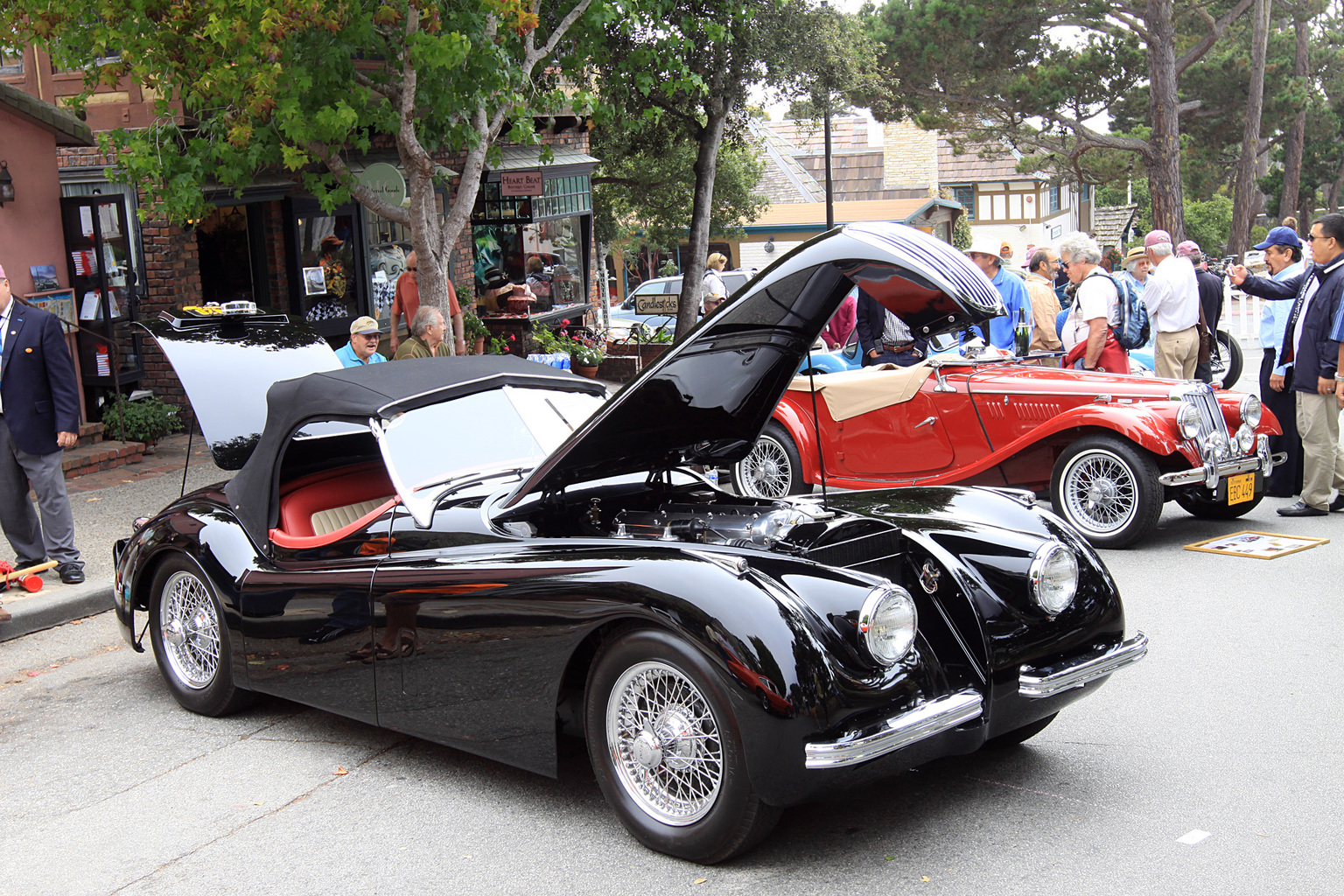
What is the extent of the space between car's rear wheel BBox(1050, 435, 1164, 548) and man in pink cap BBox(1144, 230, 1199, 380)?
10.7 feet

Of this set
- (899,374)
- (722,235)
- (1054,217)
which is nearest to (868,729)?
(899,374)

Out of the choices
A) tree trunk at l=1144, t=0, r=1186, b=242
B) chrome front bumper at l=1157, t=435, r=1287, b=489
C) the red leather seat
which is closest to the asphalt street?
the red leather seat

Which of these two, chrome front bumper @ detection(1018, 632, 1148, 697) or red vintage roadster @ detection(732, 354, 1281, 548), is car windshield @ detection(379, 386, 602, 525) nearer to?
chrome front bumper @ detection(1018, 632, 1148, 697)

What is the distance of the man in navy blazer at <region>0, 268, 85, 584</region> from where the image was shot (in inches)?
282

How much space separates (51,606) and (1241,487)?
7.74m

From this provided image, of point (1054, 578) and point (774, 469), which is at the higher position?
point (1054, 578)

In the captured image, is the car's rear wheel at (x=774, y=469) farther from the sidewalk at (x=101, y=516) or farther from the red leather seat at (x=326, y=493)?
the sidewalk at (x=101, y=516)

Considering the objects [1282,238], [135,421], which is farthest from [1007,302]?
[135,421]

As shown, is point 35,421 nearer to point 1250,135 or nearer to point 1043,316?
point 1043,316

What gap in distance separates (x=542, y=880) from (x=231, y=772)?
173 centimetres

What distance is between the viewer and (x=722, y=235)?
3497 centimetres

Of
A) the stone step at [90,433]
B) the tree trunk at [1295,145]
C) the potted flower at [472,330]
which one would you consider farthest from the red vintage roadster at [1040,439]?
the tree trunk at [1295,145]

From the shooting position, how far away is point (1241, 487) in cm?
777

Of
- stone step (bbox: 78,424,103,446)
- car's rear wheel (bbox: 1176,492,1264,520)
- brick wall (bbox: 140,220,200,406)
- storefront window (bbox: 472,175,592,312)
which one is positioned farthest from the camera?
storefront window (bbox: 472,175,592,312)
